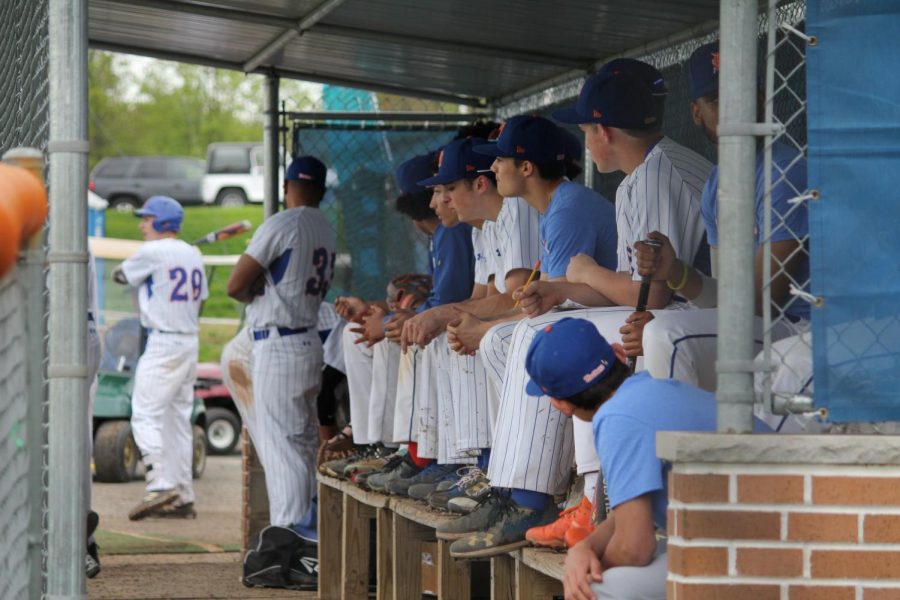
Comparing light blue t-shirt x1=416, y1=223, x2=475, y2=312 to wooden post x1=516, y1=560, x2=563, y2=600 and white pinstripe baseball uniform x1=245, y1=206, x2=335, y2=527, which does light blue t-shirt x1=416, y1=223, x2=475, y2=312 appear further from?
wooden post x1=516, y1=560, x2=563, y2=600

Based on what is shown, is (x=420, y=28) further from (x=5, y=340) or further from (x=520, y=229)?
(x=5, y=340)

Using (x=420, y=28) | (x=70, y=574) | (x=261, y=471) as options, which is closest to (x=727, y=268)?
(x=70, y=574)

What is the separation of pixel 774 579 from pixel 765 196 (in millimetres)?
973

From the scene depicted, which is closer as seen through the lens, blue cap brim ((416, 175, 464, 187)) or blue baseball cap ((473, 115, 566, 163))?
blue baseball cap ((473, 115, 566, 163))

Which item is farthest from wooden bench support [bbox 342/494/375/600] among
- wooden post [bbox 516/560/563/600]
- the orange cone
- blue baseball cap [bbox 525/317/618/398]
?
the orange cone

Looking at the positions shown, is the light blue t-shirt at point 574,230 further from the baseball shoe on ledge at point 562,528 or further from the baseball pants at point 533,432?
the baseball shoe on ledge at point 562,528

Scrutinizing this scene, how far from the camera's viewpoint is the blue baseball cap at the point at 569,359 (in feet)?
14.3

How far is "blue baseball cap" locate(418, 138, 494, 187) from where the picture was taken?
23.1ft

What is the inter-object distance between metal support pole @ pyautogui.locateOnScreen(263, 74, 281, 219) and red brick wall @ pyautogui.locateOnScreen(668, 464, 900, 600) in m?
6.81

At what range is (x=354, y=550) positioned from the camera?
26.0 feet

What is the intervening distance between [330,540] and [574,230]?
3.15 metres

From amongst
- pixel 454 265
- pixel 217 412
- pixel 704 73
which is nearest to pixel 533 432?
pixel 704 73

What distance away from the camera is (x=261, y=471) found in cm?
952

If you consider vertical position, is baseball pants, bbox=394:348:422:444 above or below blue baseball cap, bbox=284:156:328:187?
below
